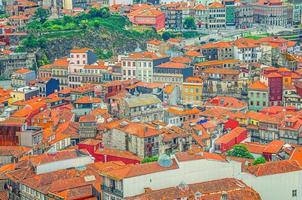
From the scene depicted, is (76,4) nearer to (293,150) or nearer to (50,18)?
(50,18)

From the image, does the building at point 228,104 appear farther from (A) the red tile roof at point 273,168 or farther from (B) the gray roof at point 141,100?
(A) the red tile roof at point 273,168

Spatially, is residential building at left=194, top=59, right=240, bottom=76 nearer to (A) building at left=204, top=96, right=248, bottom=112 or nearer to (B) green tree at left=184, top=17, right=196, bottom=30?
(A) building at left=204, top=96, right=248, bottom=112

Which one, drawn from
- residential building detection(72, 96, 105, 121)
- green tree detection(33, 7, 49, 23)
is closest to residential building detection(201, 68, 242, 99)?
residential building detection(72, 96, 105, 121)

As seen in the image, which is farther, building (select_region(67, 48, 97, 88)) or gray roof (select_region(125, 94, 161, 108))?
building (select_region(67, 48, 97, 88))

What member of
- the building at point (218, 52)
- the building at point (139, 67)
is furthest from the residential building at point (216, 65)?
the building at point (218, 52)

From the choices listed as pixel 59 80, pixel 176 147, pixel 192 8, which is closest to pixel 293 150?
pixel 176 147

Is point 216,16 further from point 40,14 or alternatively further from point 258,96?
point 258,96
